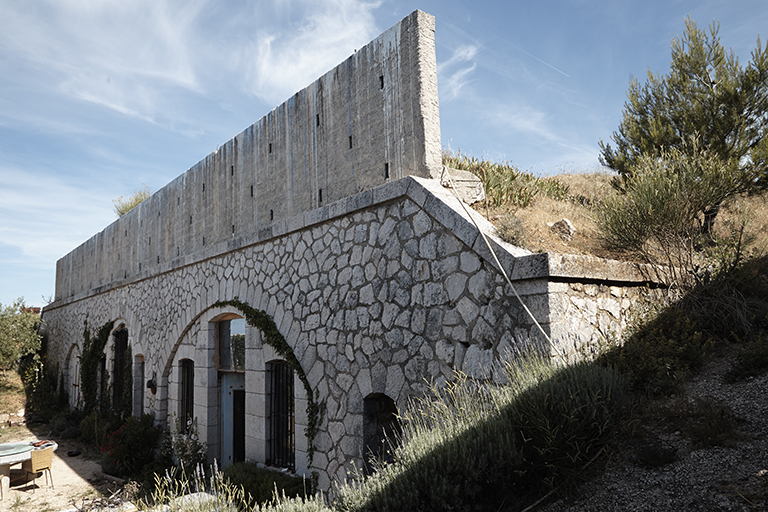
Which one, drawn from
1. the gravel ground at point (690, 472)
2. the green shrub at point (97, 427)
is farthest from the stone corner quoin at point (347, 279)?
the green shrub at point (97, 427)

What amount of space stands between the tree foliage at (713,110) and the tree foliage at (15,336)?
2283 cm

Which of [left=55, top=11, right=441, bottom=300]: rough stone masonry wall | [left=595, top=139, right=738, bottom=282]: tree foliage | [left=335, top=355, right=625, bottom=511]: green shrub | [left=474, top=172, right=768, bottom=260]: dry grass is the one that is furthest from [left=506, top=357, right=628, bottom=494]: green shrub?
[left=55, top=11, right=441, bottom=300]: rough stone masonry wall

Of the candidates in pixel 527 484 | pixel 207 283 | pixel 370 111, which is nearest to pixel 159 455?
pixel 207 283

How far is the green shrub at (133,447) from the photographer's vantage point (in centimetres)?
971

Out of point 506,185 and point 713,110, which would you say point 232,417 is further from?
point 713,110

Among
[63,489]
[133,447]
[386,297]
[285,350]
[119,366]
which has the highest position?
[386,297]

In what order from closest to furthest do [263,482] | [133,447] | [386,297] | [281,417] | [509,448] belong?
1. [509,448]
2. [386,297]
3. [263,482]
4. [281,417]
5. [133,447]

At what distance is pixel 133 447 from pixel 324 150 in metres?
7.55

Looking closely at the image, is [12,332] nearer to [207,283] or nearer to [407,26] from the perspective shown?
[207,283]

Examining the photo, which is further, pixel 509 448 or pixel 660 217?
pixel 660 217

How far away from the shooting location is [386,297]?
17.7ft

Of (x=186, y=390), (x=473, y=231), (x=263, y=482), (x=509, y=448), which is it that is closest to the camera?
(x=509, y=448)

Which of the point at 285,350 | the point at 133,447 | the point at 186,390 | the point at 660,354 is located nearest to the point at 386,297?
the point at 285,350

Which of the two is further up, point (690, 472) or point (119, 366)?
point (119, 366)
